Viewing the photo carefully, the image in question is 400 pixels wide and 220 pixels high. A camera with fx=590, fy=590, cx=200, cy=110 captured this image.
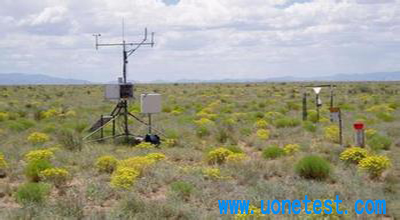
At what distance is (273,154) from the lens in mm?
16078

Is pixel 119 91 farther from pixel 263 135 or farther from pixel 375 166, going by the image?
pixel 375 166

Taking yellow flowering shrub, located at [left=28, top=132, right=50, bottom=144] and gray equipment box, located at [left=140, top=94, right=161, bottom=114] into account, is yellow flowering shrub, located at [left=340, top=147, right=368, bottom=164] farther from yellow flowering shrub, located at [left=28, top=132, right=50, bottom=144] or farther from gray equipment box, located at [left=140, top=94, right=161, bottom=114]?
yellow flowering shrub, located at [left=28, top=132, right=50, bottom=144]

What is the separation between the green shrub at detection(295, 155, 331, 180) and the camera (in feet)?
42.8

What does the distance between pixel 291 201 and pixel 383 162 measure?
340 cm

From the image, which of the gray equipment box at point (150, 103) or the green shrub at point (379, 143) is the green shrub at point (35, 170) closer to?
the gray equipment box at point (150, 103)

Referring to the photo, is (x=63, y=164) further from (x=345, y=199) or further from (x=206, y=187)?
(x=345, y=199)

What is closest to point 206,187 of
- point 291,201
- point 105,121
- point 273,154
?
point 291,201

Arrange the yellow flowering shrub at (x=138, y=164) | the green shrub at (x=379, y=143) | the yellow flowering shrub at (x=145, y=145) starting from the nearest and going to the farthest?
the yellow flowering shrub at (x=138, y=164)
the green shrub at (x=379, y=143)
the yellow flowering shrub at (x=145, y=145)

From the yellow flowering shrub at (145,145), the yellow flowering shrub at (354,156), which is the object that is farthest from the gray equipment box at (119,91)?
the yellow flowering shrub at (354,156)

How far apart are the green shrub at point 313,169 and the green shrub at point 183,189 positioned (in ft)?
9.74

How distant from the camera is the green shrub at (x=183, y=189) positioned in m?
11.3

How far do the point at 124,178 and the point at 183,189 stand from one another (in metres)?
1.41

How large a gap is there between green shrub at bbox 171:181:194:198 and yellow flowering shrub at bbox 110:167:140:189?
989mm

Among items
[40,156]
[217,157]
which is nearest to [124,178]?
[217,157]
